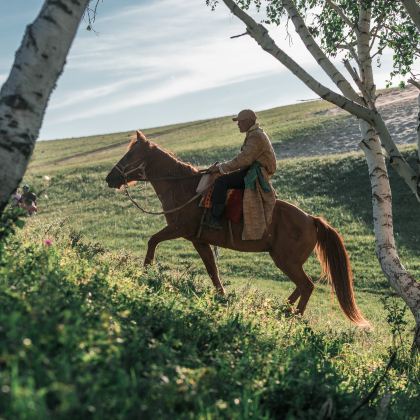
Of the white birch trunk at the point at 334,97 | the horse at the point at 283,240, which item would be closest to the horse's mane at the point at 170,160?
the horse at the point at 283,240

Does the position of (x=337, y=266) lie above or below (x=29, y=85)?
below

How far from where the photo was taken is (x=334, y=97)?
30.4ft

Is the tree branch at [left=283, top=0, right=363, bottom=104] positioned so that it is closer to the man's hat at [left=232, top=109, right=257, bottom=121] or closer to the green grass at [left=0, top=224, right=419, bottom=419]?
the man's hat at [left=232, top=109, right=257, bottom=121]

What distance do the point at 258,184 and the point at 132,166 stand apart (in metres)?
2.64

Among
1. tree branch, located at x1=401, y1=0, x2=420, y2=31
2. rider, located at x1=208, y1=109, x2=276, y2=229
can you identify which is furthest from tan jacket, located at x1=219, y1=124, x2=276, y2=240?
tree branch, located at x1=401, y1=0, x2=420, y2=31

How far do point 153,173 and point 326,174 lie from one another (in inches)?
863

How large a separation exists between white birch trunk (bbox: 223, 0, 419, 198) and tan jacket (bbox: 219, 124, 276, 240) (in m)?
1.59

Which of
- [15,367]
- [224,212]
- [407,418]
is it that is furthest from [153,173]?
[15,367]

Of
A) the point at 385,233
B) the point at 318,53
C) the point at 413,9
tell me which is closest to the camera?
the point at 413,9

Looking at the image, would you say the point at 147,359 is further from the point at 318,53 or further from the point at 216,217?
the point at 318,53

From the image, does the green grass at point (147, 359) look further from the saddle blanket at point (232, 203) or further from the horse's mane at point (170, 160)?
the horse's mane at point (170, 160)

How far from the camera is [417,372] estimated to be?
8.80 metres

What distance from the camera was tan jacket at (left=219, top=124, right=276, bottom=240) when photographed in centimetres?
1071

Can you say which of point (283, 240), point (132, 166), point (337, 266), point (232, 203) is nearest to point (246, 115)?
point (232, 203)
